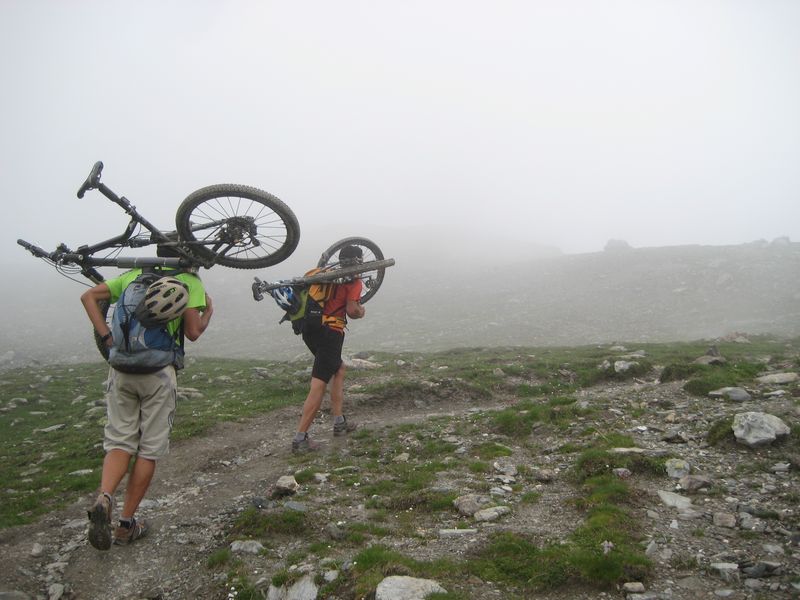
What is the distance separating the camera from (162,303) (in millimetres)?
5801

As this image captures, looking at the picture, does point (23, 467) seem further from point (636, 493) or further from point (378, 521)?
point (636, 493)

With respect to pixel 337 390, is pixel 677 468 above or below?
below

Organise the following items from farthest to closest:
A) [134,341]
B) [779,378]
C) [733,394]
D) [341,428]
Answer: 1. [341,428]
2. [779,378]
3. [733,394]
4. [134,341]

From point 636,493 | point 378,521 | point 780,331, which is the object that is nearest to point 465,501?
point 378,521

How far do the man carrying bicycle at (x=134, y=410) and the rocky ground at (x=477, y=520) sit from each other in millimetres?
660

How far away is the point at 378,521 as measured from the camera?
611cm

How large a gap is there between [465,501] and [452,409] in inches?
246

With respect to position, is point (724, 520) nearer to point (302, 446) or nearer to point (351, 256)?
point (302, 446)

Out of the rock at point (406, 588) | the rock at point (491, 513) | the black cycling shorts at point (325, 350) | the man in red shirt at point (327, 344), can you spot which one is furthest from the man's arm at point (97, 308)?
the rock at point (491, 513)

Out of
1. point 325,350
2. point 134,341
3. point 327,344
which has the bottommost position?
point 325,350

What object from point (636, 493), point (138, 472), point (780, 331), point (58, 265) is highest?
point (58, 265)

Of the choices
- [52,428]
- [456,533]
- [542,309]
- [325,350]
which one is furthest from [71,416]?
[542,309]

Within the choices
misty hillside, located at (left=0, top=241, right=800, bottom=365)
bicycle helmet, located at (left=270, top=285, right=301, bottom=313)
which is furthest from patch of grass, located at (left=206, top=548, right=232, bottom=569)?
misty hillside, located at (left=0, top=241, right=800, bottom=365)

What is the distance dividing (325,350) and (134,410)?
372 cm
